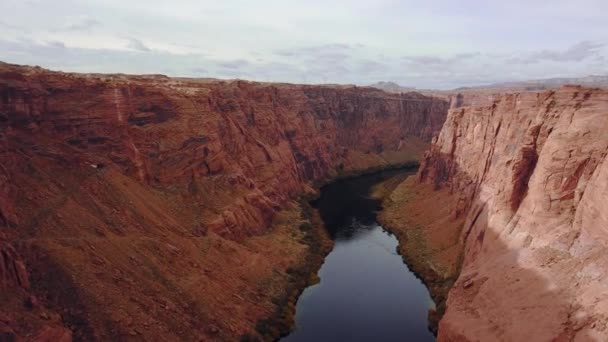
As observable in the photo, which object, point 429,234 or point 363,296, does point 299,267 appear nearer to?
point 363,296

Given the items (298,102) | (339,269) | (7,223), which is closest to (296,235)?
(339,269)

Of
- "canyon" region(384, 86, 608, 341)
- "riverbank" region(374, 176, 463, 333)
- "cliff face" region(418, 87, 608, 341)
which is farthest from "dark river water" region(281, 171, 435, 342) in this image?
"cliff face" region(418, 87, 608, 341)

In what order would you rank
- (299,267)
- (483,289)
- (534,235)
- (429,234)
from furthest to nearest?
(429,234) → (299,267) → (534,235) → (483,289)

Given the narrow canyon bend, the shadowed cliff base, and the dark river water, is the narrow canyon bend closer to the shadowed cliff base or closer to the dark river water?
the shadowed cliff base

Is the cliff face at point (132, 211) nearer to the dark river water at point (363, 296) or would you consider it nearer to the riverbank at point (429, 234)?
the dark river water at point (363, 296)

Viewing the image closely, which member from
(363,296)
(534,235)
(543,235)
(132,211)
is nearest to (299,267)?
(363,296)

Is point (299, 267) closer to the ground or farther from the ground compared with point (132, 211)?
closer to the ground
